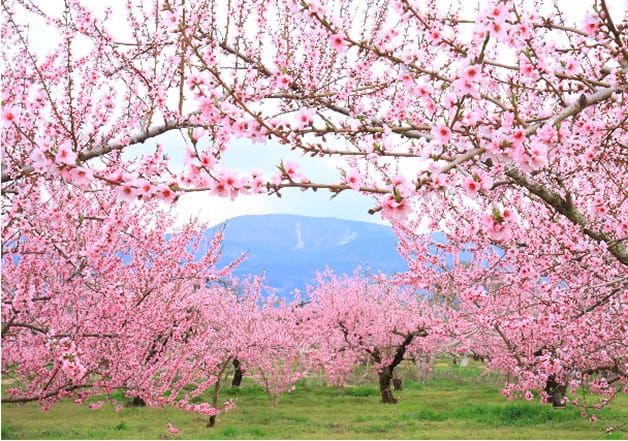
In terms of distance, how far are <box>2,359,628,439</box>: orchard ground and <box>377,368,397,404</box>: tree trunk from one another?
12.2 inches

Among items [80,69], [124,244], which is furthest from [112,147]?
[124,244]

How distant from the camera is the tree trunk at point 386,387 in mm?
19656

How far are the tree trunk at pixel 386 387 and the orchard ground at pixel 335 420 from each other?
310 mm

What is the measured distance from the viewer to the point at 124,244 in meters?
8.68

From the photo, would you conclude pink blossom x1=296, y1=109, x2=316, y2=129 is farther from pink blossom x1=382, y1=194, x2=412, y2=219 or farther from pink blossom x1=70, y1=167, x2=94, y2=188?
pink blossom x1=70, y1=167, x2=94, y2=188

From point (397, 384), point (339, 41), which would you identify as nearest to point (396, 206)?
point (339, 41)

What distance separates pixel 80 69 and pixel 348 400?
15970 millimetres

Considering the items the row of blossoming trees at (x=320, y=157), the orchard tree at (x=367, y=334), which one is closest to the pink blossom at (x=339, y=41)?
the row of blossoming trees at (x=320, y=157)

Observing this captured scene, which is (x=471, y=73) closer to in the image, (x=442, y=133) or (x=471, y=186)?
(x=442, y=133)

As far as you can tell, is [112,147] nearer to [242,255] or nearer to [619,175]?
[619,175]

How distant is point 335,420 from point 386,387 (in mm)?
4417

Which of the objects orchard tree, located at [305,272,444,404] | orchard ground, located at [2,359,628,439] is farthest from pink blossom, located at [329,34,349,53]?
orchard tree, located at [305,272,444,404]

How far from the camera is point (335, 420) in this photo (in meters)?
15.8

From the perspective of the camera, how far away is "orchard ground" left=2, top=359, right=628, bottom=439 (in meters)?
13.5
